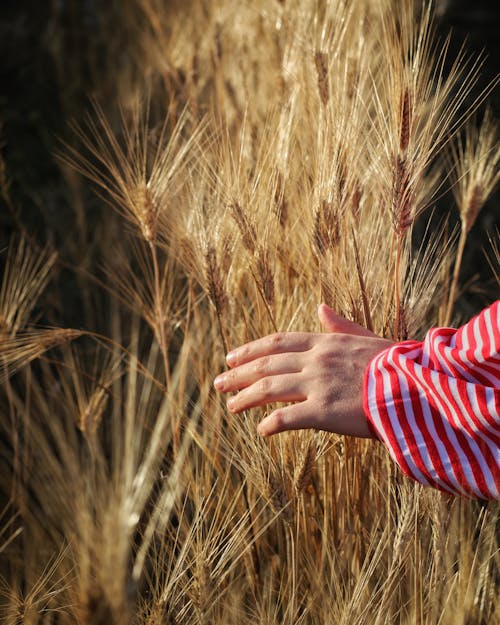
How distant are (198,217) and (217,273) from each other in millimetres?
79

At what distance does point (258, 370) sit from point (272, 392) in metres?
0.04

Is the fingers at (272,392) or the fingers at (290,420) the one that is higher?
the fingers at (272,392)

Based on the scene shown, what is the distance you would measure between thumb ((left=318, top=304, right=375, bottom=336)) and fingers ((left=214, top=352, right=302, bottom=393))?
7 centimetres

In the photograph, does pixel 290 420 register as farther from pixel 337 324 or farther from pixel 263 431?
pixel 337 324

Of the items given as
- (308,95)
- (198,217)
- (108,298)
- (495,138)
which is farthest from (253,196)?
(495,138)

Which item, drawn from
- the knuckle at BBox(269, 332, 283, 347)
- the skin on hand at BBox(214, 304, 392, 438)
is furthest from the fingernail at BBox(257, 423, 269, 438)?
the knuckle at BBox(269, 332, 283, 347)

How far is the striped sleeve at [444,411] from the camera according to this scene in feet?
2.39

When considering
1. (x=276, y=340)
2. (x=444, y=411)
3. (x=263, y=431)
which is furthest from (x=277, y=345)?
(x=444, y=411)

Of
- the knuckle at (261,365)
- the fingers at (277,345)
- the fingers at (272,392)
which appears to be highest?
the fingers at (277,345)

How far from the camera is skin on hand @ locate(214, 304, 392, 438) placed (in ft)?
2.54

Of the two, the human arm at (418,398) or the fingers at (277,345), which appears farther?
the fingers at (277,345)

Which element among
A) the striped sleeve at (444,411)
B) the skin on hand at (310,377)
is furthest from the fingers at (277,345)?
the striped sleeve at (444,411)

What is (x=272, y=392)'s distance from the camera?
804mm

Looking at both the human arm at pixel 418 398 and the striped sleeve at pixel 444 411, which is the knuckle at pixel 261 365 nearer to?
the human arm at pixel 418 398
